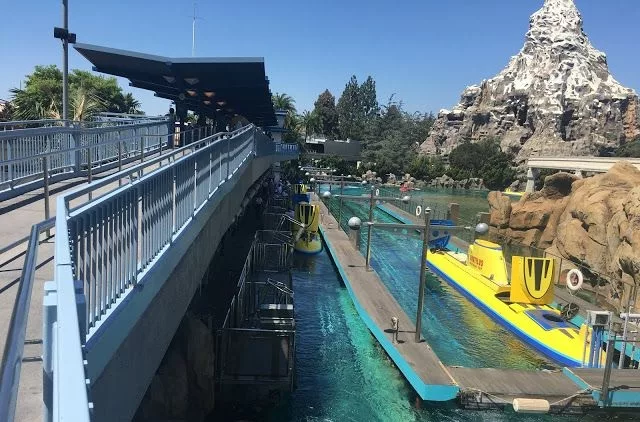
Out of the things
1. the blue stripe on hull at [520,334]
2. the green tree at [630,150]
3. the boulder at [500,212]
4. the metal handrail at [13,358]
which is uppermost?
the green tree at [630,150]

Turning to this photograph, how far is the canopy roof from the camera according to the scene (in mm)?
17344

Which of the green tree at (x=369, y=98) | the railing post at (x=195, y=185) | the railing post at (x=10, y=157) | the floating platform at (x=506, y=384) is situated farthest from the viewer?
the green tree at (x=369, y=98)

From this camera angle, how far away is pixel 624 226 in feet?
74.2

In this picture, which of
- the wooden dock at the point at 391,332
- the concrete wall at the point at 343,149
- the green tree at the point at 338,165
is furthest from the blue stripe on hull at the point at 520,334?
the concrete wall at the point at 343,149

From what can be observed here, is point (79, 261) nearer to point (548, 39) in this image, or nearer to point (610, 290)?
point (610, 290)

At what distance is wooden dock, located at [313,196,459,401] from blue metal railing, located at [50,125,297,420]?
702cm

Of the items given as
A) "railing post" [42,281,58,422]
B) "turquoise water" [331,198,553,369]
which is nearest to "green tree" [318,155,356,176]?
"turquoise water" [331,198,553,369]

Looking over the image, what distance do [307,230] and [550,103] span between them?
81.2 meters

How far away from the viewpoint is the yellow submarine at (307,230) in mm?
29141

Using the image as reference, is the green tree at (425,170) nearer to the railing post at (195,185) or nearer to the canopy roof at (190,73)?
the canopy roof at (190,73)

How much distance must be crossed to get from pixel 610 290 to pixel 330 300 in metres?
12.3

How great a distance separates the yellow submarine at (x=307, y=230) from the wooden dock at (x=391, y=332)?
9.33 ft

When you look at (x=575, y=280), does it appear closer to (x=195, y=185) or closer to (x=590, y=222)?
(x=590, y=222)

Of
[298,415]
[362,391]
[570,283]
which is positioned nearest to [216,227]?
[298,415]
